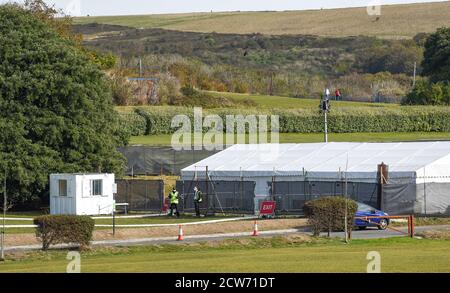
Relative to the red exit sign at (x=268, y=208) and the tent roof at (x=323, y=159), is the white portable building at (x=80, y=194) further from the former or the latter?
the red exit sign at (x=268, y=208)

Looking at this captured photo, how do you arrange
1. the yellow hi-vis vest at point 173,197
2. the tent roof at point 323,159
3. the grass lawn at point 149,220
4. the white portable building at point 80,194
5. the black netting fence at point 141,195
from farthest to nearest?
the black netting fence at point 141,195, the white portable building at point 80,194, the yellow hi-vis vest at point 173,197, the tent roof at point 323,159, the grass lawn at point 149,220

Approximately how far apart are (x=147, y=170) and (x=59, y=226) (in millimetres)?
37243

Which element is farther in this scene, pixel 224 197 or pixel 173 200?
pixel 224 197

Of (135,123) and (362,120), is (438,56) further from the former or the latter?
(135,123)

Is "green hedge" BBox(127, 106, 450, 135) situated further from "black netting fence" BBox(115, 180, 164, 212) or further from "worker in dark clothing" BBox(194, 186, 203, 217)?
"worker in dark clothing" BBox(194, 186, 203, 217)

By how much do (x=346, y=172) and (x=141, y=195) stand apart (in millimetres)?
13568

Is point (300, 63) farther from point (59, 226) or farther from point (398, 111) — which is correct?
point (59, 226)

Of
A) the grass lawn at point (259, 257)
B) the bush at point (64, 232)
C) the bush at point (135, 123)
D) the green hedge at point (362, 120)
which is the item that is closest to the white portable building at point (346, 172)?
the grass lawn at point (259, 257)

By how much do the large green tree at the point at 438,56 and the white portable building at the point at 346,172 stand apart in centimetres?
5744

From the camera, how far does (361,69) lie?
174625mm

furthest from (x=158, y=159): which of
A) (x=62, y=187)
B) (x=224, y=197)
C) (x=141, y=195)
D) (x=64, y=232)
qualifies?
(x=64, y=232)

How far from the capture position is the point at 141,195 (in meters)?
64.8

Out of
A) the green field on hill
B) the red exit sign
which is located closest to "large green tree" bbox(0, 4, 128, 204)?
the red exit sign

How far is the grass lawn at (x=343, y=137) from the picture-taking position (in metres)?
93.6
